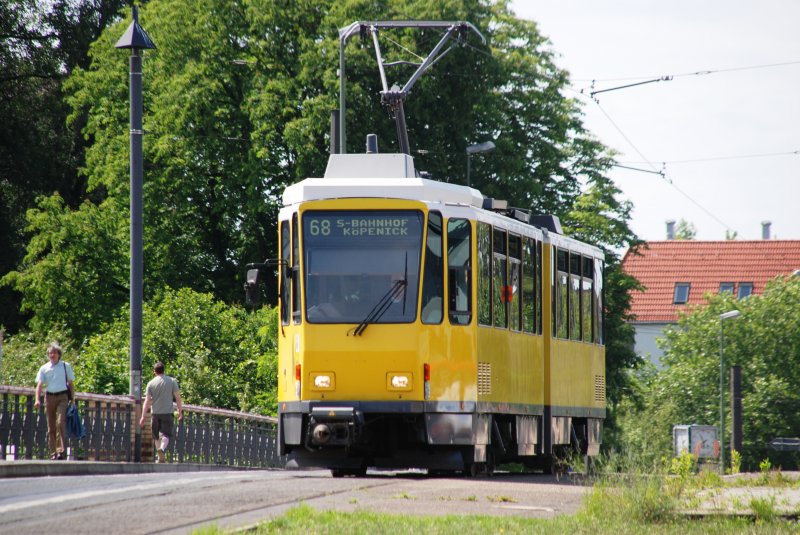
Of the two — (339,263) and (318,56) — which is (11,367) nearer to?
(318,56)

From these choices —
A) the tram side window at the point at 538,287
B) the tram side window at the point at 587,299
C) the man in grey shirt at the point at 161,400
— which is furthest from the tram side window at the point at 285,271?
the man in grey shirt at the point at 161,400

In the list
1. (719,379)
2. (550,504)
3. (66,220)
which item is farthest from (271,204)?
(719,379)

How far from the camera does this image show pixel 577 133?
45969mm

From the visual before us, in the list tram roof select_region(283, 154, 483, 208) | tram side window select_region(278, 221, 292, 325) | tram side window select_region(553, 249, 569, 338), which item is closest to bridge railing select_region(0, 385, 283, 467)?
tram side window select_region(278, 221, 292, 325)

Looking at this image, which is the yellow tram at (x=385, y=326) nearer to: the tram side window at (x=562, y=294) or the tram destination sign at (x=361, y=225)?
the tram destination sign at (x=361, y=225)

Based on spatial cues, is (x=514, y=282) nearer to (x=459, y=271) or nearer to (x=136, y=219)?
(x=459, y=271)

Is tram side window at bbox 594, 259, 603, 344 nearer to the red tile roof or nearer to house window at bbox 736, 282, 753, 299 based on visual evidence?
the red tile roof

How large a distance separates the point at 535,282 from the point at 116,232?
1140 inches

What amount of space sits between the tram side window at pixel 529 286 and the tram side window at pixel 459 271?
2.34m

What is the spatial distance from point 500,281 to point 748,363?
6143 cm

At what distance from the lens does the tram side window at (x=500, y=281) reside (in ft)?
61.8

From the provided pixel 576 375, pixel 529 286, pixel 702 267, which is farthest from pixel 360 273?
pixel 702 267

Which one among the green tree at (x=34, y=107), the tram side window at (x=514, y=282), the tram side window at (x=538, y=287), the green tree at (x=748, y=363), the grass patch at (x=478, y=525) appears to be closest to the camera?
the grass patch at (x=478, y=525)

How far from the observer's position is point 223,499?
1293cm
